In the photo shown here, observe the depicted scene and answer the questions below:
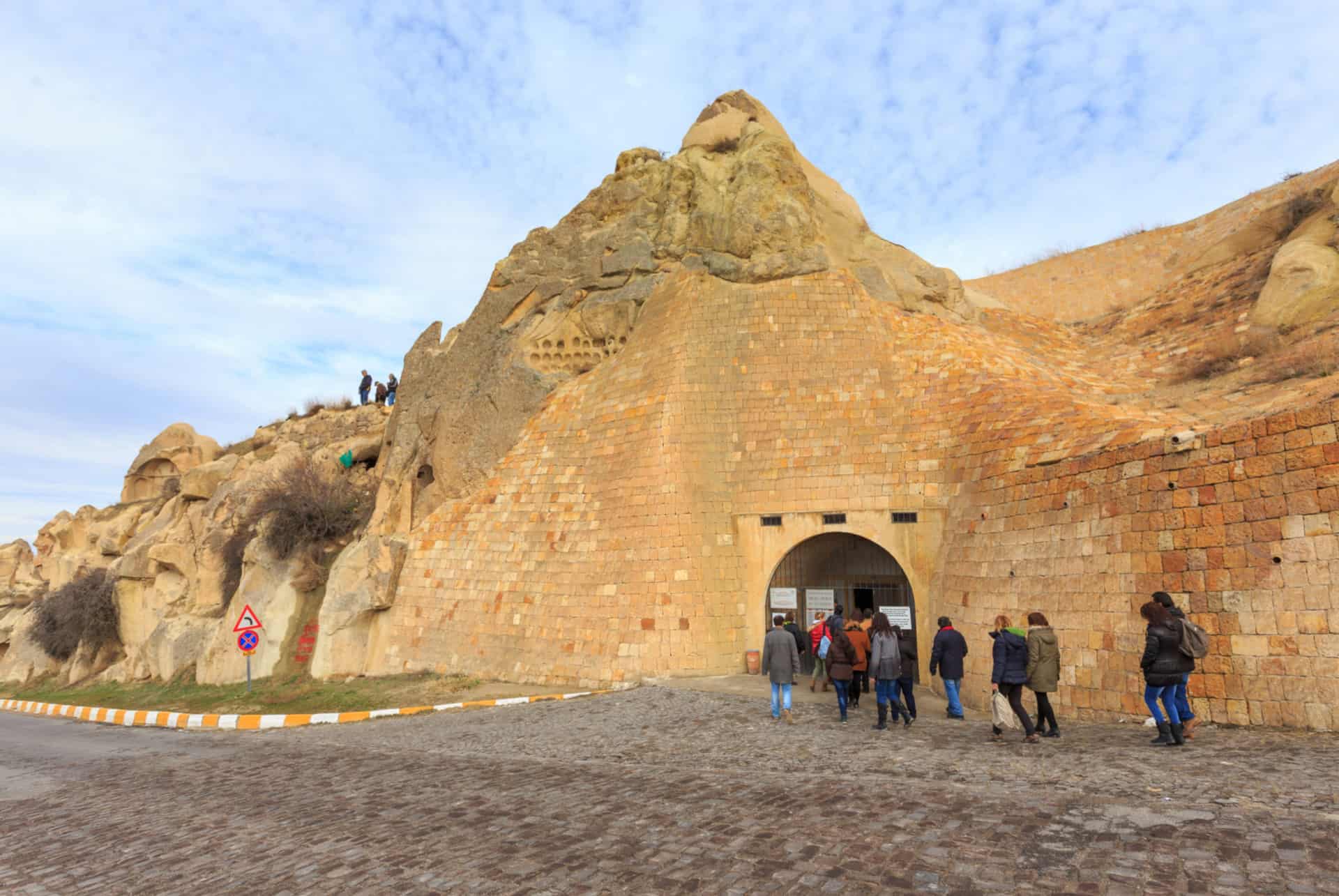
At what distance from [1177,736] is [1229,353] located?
1005 centimetres

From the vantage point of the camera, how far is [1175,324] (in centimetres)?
1727

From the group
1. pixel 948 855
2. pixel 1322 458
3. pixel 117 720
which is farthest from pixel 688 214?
pixel 117 720

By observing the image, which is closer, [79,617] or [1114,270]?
[1114,270]

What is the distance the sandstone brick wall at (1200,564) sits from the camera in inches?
298

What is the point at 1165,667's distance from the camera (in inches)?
280

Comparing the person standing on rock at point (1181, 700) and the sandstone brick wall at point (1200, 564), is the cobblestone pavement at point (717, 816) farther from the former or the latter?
the sandstone brick wall at point (1200, 564)

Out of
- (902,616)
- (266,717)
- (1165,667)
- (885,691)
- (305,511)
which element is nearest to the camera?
(1165,667)

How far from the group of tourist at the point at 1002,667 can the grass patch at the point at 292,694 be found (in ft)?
24.6

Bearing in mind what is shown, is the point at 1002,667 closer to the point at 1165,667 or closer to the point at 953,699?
the point at 1165,667

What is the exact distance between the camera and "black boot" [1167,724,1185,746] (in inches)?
282

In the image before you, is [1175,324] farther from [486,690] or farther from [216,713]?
[216,713]

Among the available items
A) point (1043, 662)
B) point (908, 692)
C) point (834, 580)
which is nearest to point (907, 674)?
Result: point (908, 692)

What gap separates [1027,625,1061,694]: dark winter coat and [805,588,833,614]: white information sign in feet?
21.6

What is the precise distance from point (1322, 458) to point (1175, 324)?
11192mm
